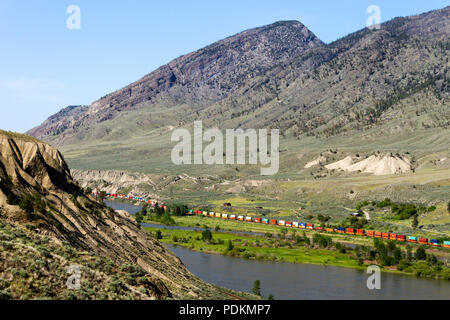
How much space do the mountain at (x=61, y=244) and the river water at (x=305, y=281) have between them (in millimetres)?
12471

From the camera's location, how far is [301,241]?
103438 mm

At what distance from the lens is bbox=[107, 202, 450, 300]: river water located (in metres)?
66.0

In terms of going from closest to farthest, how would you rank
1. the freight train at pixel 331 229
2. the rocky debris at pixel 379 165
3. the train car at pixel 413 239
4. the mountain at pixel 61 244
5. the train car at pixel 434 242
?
1. the mountain at pixel 61 244
2. the train car at pixel 434 242
3. the freight train at pixel 331 229
4. the train car at pixel 413 239
5. the rocky debris at pixel 379 165

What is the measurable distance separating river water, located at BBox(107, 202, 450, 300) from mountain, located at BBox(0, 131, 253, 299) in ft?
40.9

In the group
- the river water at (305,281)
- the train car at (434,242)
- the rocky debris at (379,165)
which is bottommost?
the river water at (305,281)

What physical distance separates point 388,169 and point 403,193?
35.4 m

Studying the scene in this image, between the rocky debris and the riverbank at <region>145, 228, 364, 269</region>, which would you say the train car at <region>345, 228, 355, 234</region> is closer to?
the riverbank at <region>145, 228, 364, 269</region>

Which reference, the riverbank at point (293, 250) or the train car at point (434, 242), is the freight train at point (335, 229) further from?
the riverbank at point (293, 250)

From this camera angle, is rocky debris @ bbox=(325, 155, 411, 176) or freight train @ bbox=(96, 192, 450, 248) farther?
rocky debris @ bbox=(325, 155, 411, 176)

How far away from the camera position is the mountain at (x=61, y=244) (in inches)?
1162

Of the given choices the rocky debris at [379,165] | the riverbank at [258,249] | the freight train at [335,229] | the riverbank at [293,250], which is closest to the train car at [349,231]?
the freight train at [335,229]

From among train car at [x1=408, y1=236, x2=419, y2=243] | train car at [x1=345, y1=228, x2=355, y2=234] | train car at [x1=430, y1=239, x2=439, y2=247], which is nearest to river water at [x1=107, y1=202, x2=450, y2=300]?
train car at [x1=430, y1=239, x2=439, y2=247]
